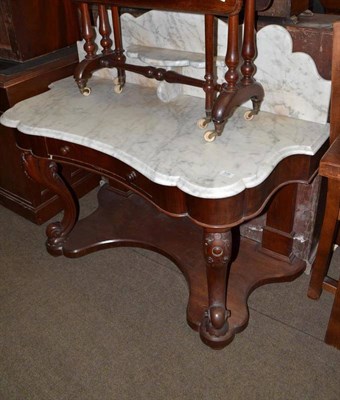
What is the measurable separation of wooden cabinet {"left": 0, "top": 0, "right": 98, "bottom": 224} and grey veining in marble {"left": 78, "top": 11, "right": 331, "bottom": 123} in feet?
1.48

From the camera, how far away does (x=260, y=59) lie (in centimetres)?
164

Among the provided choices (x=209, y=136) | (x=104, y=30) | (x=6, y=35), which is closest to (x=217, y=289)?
(x=209, y=136)

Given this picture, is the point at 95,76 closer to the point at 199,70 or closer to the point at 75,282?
the point at 199,70

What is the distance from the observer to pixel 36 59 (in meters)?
2.18

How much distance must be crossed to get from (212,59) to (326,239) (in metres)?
0.78

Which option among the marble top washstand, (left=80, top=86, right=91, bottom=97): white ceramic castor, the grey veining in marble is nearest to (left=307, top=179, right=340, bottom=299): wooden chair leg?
the marble top washstand

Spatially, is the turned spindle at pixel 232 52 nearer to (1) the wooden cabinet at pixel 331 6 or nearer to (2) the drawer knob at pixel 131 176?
(2) the drawer knob at pixel 131 176

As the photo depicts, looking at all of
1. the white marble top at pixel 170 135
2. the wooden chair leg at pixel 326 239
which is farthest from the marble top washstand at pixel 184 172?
the wooden chair leg at pixel 326 239

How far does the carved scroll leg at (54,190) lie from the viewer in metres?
1.93

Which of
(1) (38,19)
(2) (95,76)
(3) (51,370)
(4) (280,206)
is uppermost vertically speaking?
(1) (38,19)

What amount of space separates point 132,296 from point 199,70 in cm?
100

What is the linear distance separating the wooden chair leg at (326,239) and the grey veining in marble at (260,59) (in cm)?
28

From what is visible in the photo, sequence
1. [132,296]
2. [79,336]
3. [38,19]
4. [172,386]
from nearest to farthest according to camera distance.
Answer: [172,386]
[79,336]
[132,296]
[38,19]

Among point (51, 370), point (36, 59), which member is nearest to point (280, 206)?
point (51, 370)
